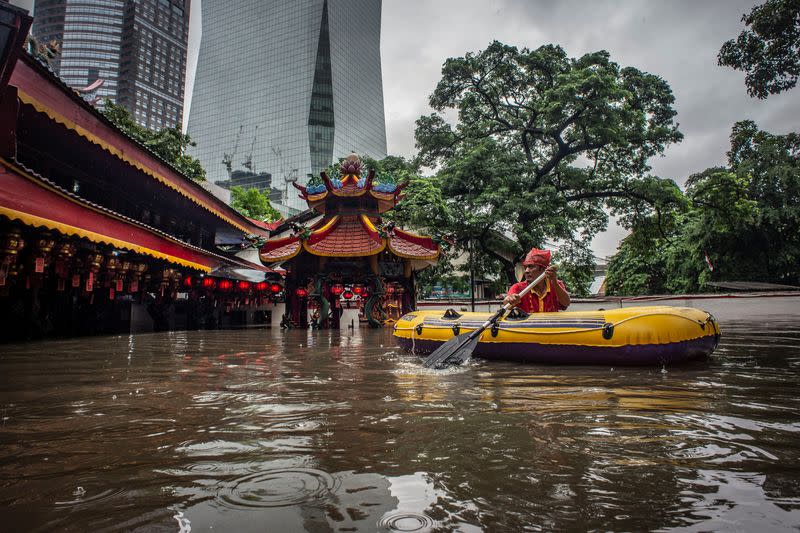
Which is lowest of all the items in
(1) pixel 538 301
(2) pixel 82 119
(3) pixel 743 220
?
(1) pixel 538 301

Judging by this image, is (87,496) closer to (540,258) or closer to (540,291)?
(540,258)

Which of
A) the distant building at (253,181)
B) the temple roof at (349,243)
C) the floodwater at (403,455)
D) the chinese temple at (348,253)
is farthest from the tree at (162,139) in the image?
the distant building at (253,181)

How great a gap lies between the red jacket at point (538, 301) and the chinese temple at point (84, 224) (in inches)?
353

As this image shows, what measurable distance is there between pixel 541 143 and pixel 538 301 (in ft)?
66.3

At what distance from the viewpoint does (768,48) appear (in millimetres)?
10961

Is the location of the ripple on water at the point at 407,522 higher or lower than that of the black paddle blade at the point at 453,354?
lower

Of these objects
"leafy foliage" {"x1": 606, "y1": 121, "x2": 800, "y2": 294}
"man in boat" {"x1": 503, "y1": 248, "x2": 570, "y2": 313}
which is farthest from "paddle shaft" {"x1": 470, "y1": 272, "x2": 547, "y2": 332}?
"leafy foliage" {"x1": 606, "y1": 121, "x2": 800, "y2": 294}

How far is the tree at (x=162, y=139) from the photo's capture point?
77.4 feet

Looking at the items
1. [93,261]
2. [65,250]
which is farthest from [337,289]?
[65,250]

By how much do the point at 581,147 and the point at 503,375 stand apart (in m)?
20.3

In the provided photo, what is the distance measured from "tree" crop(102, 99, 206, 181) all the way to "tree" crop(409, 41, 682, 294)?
14.6m

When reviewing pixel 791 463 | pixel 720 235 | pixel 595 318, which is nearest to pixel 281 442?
pixel 791 463

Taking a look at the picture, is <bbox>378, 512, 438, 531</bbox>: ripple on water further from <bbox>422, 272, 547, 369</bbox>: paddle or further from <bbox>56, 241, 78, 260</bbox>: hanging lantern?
<bbox>56, 241, 78, 260</bbox>: hanging lantern

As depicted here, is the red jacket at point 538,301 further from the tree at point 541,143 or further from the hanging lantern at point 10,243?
the tree at point 541,143
